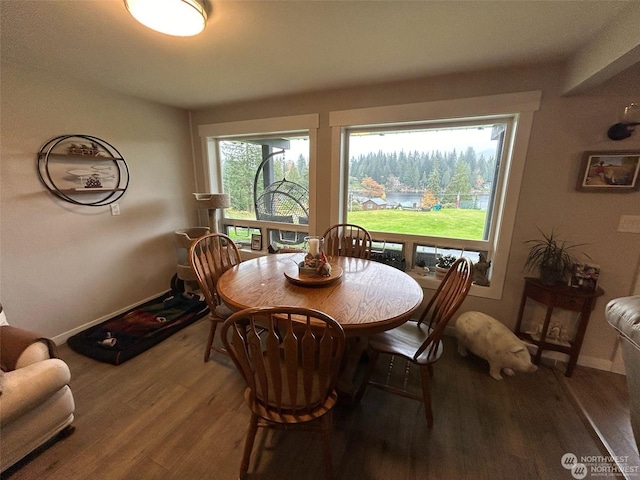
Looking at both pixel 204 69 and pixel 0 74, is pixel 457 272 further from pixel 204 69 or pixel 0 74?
pixel 0 74

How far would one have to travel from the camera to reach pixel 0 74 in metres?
1.73

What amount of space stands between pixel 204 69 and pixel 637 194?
3201mm

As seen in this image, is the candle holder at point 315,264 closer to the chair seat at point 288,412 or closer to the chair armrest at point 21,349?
the chair seat at point 288,412

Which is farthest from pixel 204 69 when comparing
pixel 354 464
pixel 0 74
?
pixel 354 464

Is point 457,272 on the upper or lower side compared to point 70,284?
upper

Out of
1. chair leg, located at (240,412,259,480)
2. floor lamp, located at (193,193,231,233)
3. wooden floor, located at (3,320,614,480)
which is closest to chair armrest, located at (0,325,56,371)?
wooden floor, located at (3,320,614,480)

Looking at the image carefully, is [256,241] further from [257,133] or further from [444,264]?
[444,264]

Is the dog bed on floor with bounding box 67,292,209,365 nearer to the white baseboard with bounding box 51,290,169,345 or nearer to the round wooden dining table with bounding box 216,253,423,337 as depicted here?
the white baseboard with bounding box 51,290,169,345

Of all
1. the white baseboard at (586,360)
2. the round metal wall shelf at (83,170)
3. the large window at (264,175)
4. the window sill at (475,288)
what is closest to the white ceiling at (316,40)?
the round metal wall shelf at (83,170)

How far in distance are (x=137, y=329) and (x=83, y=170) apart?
4.90 feet

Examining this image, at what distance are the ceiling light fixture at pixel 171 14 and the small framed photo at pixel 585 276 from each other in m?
2.80

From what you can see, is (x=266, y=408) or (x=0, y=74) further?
(x=0, y=74)

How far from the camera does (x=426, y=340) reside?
129 centimetres

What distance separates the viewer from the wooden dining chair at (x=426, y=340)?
128 centimetres
